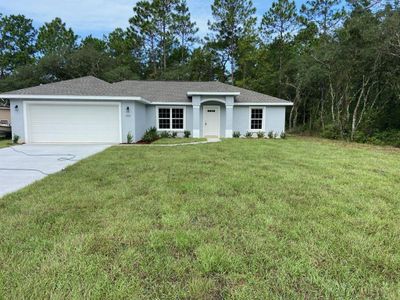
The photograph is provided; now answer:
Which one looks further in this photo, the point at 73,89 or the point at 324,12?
the point at 324,12

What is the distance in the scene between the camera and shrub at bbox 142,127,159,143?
14.4 m

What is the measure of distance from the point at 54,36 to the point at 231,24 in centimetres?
2549

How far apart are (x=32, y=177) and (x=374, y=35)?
1689cm

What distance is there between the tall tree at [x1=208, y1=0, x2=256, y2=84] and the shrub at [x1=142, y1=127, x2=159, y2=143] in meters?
15.6

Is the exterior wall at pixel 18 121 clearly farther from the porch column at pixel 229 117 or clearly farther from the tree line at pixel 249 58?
the tree line at pixel 249 58

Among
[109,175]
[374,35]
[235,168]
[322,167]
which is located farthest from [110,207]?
[374,35]

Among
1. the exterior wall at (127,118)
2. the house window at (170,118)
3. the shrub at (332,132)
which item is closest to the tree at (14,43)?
the house window at (170,118)

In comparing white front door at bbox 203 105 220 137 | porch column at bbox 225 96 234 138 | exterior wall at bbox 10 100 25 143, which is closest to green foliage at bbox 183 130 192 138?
white front door at bbox 203 105 220 137

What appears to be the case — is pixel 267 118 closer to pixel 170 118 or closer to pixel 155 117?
pixel 170 118

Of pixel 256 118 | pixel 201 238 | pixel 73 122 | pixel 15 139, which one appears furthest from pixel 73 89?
pixel 201 238

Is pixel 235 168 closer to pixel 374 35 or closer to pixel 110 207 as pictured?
pixel 110 207

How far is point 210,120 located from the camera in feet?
56.6

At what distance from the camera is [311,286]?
2.21 metres

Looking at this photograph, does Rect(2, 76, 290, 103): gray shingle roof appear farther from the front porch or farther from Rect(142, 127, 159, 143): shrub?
Rect(142, 127, 159, 143): shrub
